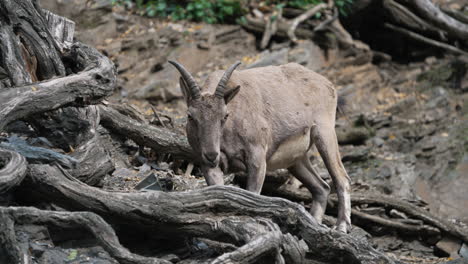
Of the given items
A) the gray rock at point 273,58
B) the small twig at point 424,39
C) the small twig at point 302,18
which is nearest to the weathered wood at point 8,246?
the gray rock at point 273,58

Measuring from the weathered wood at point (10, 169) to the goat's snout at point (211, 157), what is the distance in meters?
2.15

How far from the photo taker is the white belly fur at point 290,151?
30.6 feet

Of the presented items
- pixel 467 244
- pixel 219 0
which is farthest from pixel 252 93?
pixel 219 0

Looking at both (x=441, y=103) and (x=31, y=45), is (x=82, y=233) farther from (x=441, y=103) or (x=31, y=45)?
(x=441, y=103)

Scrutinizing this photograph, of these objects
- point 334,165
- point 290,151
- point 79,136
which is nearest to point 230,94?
point 290,151

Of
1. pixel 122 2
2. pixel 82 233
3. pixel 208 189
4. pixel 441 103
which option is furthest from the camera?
pixel 122 2

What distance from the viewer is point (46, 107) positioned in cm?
761

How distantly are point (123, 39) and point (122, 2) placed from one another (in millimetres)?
1569

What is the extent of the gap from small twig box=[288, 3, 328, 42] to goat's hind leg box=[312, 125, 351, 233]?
766 cm

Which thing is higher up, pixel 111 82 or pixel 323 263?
pixel 111 82

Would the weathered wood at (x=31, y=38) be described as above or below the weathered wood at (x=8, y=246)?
above

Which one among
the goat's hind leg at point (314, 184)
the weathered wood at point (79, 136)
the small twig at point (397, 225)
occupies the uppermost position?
the weathered wood at point (79, 136)

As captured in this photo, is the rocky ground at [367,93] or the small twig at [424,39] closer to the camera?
the rocky ground at [367,93]

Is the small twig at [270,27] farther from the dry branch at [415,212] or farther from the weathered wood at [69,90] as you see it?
the weathered wood at [69,90]
